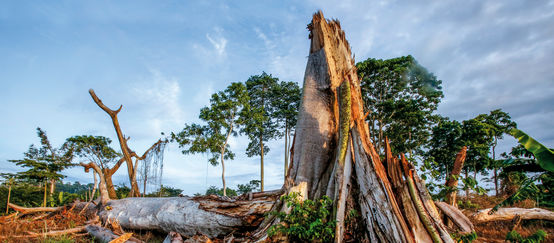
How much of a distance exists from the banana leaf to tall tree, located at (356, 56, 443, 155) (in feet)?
50.4

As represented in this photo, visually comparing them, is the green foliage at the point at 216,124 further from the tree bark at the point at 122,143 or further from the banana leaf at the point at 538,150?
the banana leaf at the point at 538,150

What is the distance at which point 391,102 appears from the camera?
18.4m

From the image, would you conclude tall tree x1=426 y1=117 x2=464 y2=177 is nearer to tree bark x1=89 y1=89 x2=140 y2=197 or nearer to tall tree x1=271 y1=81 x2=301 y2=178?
tall tree x1=271 y1=81 x2=301 y2=178

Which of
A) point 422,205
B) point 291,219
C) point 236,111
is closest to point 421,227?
point 422,205

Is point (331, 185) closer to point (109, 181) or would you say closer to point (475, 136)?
point (109, 181)

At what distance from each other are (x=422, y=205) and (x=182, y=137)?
58.9ft

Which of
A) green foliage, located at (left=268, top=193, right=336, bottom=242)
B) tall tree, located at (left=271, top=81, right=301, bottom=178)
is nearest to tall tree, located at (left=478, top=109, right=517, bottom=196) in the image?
tall tree, located at (left=271, top=81, right=301, bottom=178)

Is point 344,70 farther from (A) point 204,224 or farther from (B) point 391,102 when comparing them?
(B) point 391,102

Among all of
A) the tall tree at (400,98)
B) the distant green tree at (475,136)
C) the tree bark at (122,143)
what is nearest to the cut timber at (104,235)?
the tree bark at (122,143)

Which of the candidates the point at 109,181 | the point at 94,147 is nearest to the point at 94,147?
the point at 94,147

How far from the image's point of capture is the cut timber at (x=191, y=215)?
517cm

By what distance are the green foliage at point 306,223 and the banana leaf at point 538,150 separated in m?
2.88

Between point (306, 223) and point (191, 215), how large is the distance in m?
2.78

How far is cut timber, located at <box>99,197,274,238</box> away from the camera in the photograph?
5.17 m
